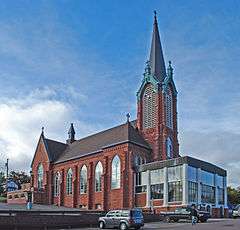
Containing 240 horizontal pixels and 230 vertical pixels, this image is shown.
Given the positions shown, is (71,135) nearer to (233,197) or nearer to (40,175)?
(40,175)

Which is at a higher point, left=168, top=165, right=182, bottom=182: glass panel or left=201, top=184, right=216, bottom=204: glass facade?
left=168, top=165, right=182, bottom=182: glass panel

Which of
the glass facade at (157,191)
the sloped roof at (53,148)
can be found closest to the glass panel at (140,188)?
the glass facade at (157,191)

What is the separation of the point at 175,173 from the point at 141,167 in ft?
23.8

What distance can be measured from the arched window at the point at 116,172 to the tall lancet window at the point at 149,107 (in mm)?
8484

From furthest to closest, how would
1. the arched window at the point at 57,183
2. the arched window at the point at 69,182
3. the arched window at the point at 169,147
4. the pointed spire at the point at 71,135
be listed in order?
the pointed spire at the point at 71,135 < the arched window at the point at 57,183 < the arched window at the point at 69,182 < the arched window at the point at 169,147

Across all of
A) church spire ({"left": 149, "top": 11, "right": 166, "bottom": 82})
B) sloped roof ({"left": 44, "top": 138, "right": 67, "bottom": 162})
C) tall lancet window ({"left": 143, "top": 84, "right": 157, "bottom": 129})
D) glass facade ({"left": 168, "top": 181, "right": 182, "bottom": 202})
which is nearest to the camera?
glass facade ({"left": 168, "top": 181, "right": 182, "bottom": 202})

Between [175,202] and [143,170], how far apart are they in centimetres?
812

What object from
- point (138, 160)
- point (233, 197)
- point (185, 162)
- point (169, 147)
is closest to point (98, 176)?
point (138, 160)

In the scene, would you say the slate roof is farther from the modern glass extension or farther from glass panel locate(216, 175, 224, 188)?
glass panel locate(216, 175, 224, 188)

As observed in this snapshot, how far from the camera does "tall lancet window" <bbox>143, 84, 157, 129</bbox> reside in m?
75.0

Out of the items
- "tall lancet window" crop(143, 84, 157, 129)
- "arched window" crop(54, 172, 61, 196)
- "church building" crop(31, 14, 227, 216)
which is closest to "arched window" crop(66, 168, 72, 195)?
"church building" crop(31, 14, 227, 216)

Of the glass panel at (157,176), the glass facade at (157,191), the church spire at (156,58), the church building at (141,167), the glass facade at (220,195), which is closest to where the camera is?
the church building at (141,167)

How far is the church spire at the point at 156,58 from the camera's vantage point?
78125 millimetres

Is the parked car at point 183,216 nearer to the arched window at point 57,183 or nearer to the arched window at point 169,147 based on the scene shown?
the arched window at point 169,147
